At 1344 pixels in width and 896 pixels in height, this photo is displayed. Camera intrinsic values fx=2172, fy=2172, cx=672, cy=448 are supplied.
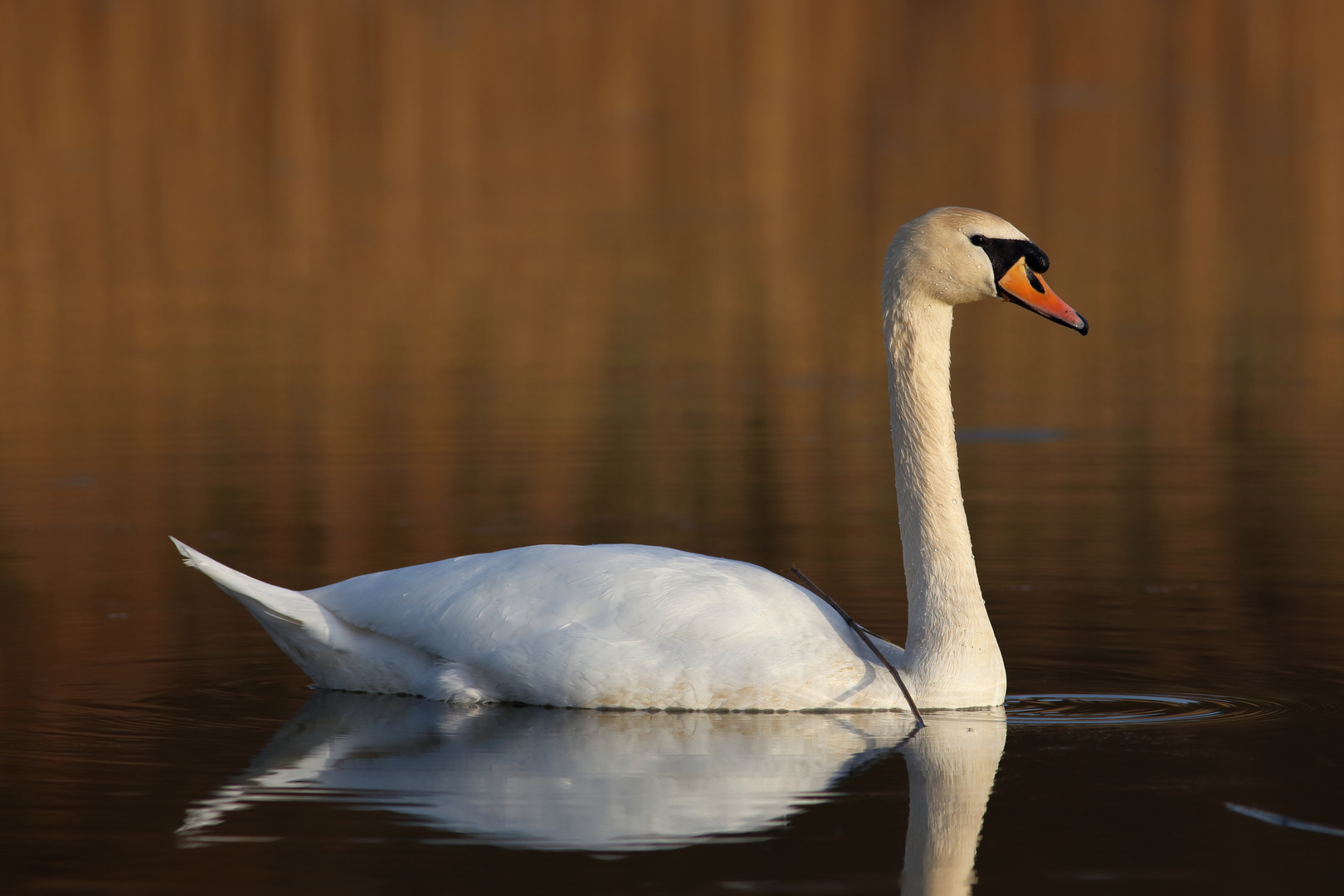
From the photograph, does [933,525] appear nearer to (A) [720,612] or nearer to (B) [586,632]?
(A) [720,612]

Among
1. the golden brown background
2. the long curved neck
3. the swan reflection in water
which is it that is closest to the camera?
the swan reflection in water

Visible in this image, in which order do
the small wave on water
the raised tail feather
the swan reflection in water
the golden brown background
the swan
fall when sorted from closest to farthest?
the swan reflection in water < the small wave on water < the swan < the raised tail feather < the golden brown background

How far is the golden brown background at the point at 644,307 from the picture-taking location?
441 inches

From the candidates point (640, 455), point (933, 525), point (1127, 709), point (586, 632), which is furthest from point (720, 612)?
point (640, 455)

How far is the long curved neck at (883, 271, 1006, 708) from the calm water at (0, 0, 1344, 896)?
235 mm

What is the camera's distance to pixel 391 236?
28188mm

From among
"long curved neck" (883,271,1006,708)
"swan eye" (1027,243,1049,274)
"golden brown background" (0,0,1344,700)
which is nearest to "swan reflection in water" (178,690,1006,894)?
"long curved neck" (883,271,1006,708)

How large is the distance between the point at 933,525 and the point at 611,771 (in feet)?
5.84

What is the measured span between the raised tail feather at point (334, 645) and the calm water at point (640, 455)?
166 mm

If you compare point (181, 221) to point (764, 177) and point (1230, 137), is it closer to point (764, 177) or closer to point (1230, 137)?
point (764, 177)

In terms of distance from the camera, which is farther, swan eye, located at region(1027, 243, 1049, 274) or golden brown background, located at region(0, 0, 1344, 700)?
golden brown background, located at region(0, 0, 1344, 700)

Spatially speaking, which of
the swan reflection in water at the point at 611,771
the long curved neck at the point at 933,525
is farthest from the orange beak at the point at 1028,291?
the swan reflection in water at the point at 611,771

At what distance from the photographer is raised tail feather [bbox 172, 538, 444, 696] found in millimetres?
8117

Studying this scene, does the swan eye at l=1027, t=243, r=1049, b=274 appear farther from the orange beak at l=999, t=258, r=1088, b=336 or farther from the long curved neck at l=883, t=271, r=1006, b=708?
the long curved neck at l=883, t=271, r=1006, b=708
